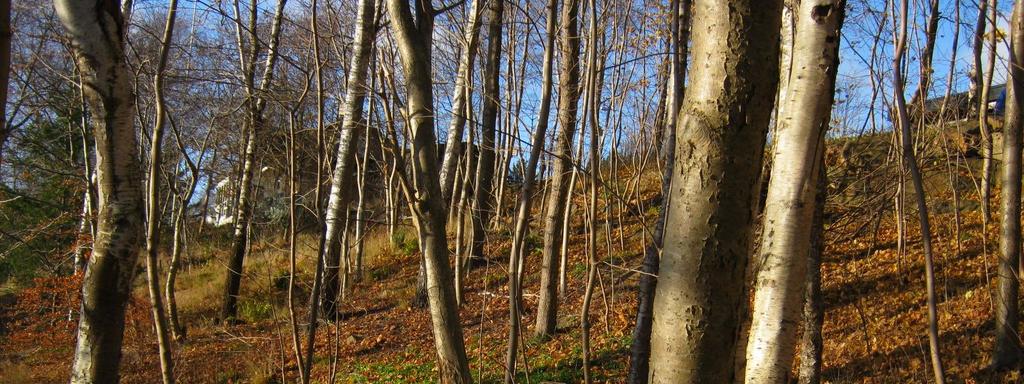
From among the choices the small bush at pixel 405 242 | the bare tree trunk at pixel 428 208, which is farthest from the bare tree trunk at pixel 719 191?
the small bush at pixel 405 242

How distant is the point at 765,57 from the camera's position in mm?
1916

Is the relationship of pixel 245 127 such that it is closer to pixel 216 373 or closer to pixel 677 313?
pixel 216 373

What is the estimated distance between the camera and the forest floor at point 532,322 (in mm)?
7324

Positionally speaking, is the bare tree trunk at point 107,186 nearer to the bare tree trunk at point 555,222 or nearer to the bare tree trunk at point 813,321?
the bare tree trunk at point 555,222

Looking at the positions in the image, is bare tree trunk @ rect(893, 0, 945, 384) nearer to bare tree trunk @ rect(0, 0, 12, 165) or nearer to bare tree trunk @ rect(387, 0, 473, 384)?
bare tree trunk @ rect(387, 0, 473, 384)

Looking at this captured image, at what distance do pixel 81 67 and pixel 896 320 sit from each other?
27.8 ft

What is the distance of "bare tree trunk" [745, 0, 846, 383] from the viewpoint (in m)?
2.46

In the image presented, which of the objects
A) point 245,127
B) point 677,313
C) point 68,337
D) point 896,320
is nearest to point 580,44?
point 896,320

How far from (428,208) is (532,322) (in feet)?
19.9

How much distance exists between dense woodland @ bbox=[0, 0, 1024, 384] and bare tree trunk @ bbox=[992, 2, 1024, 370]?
0.9 inches

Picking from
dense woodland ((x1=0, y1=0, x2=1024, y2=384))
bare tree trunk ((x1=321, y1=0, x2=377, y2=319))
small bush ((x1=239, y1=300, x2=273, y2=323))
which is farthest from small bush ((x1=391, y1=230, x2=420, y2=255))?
bare tree trunk ((x1=321, y1=0, x2=377, y2=319))

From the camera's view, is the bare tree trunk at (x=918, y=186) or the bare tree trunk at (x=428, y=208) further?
the bare tree trunk at (x=428, y=208)

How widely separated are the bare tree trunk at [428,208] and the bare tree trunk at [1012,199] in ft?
16.1

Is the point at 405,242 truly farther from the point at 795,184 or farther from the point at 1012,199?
the point at 795,184
